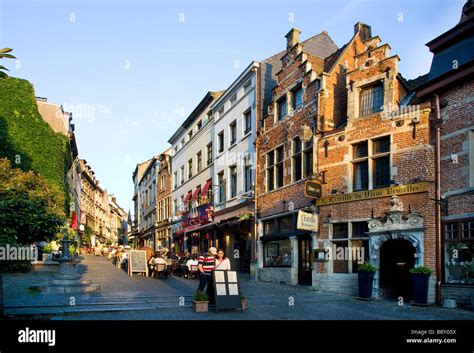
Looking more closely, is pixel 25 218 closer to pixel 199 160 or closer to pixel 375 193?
pixel 375 193

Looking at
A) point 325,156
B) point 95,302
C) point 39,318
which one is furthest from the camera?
point 325,156

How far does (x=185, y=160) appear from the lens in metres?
37.4

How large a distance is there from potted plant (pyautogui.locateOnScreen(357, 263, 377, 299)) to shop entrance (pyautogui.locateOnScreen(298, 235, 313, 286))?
3.58 m

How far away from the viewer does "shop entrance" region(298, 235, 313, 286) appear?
718 inches

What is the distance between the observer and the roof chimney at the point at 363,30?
797 inches

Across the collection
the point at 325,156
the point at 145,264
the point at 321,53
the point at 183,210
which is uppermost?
the point at 321,53

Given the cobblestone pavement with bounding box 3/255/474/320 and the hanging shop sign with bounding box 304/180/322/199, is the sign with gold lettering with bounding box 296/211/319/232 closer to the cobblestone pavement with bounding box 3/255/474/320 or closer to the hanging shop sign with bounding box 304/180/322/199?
the hanging shop sign with bounding box 304/180/322/199

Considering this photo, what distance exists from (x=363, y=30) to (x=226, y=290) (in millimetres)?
14255

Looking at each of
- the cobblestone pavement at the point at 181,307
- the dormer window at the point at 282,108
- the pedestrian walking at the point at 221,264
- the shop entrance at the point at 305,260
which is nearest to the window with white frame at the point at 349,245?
the cobblestone pavement at the point at 181,307

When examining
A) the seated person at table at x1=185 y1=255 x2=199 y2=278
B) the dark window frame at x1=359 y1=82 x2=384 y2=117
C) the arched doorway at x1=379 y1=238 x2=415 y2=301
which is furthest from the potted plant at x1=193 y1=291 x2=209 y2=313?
the seated person at table at x1=185 y1=255 x2=199 y2=278
